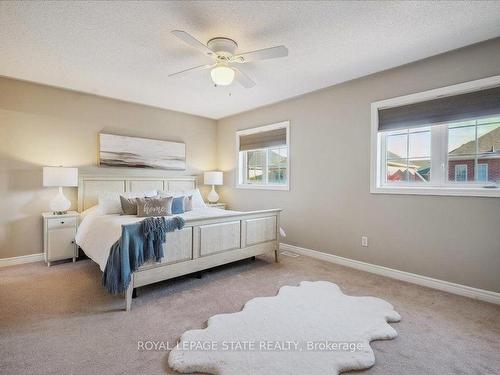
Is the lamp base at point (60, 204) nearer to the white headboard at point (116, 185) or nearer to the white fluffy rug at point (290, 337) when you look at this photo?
the white headboard at point (116, 185)

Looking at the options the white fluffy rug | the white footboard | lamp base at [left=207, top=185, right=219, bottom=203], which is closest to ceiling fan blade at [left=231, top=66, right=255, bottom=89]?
the white footboard

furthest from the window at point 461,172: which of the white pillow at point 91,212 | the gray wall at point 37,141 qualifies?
the gray wall at point 37,141

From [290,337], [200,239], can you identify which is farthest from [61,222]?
[290,337]

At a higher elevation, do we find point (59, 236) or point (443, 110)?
point (443, 110)

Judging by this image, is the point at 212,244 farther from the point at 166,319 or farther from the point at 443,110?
the point at 443,110

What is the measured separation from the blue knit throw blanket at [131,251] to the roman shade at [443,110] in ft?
9.61

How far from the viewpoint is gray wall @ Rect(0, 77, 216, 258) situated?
11.7 feet

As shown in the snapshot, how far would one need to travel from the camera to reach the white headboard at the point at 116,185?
4.07m

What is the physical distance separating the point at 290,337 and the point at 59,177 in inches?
138

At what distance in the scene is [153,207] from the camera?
359 centimetres

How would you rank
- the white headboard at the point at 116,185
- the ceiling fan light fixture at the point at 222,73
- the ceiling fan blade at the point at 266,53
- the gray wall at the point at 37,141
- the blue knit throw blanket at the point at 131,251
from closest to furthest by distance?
the ceiling fan blade at the point at 266,53, the blue knit throw blanket at the point at 131,251, the ceiling fan light fixture at the point at 222,73, the gray wall at the point at 37,141, the white headboard at the point at 116,185

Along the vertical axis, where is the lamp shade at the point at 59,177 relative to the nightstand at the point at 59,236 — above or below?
above

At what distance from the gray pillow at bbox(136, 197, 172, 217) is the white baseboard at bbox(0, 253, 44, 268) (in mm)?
1680

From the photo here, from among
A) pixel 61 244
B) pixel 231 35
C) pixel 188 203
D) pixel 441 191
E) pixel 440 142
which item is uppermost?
pixel 231 35
